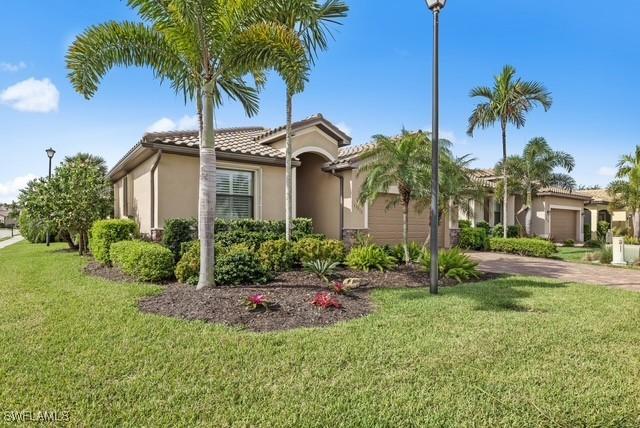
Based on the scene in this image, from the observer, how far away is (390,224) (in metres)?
17.0

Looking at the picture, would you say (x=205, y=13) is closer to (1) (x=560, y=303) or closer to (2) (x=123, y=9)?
(2) (x=123, y=9)

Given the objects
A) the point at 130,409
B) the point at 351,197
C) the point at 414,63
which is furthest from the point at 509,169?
the point at 130,409

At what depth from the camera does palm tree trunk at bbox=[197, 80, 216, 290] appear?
7.26 metres

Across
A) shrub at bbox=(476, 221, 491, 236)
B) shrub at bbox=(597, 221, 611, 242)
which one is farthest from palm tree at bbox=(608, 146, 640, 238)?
shrub at bbox=(597, 221, 611, 242)

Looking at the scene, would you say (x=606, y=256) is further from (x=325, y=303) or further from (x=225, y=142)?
(x=225, y=142)

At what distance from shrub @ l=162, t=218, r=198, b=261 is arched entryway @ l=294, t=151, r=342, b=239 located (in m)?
6.11

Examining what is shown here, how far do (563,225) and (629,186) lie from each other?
29.4 ft

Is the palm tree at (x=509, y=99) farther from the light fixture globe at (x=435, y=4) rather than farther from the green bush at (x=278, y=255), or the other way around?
the green bush at (x=278, y=255)

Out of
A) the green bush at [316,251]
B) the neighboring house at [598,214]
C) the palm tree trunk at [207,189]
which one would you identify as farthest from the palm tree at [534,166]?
the palm tree trunk at [207,189]

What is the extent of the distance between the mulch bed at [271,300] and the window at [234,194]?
4620 mm

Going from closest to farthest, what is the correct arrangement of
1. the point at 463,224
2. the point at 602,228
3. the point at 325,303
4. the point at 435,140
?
the point at 325,303 → the point at 435,140 → the point at 463,224 → the point at 602,228

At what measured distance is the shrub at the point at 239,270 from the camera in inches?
314

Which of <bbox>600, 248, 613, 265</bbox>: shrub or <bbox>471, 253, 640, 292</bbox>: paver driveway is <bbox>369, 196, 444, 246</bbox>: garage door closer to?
<bbox>471, 253, 640, 292</bbox>: paver driveway

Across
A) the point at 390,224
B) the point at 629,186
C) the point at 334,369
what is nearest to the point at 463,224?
the point at 390,224
